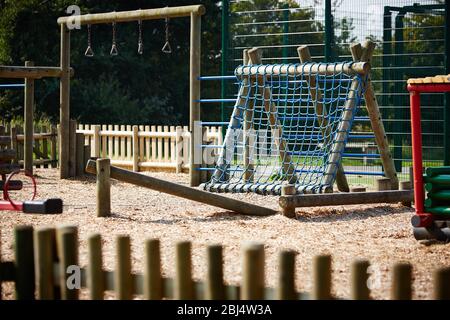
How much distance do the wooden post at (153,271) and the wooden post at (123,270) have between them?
0.12 meters

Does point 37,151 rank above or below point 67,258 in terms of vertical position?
below

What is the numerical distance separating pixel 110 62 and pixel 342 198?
824 inches

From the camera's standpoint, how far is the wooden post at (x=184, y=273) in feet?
14.0

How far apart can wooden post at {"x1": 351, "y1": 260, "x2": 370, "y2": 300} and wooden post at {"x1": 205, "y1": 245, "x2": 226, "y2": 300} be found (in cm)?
65

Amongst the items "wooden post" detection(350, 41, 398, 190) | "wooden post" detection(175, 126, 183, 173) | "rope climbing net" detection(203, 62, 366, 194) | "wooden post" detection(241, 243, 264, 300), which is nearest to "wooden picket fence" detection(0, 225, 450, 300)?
"wooden post" detection(241, 243, 264, 300)

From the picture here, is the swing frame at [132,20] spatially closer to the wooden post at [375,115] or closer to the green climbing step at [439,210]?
the wooden post at [375,115]

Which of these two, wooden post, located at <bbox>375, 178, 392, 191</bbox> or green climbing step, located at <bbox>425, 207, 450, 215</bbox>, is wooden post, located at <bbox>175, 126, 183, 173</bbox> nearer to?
wooden post, located at <bbox>375, 178, 392, 191</bbox>

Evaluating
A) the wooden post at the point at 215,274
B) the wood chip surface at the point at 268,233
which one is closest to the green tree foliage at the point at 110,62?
the wood chip surface at the point at 268,233

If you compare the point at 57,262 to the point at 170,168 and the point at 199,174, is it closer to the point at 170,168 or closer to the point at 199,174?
the point at 199,174

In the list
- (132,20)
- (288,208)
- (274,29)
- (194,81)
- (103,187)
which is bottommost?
(288,208)

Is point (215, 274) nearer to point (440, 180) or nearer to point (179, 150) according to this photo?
point (440, 180)

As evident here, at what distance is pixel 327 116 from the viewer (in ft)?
40.2

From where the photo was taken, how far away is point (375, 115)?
38.5 feet

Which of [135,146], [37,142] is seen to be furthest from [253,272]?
[37,142]
